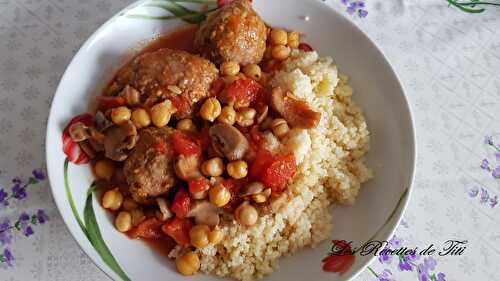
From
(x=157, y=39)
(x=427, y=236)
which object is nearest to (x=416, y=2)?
(x=427, y=236)

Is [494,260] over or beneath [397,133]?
beneath

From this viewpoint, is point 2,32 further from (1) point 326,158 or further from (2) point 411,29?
(2) point 411,29

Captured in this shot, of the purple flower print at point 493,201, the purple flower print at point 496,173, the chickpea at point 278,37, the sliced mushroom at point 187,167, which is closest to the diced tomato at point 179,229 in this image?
the sliced mushroom at point 187,167

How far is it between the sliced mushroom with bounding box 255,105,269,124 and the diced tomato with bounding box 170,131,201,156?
0.48 metres

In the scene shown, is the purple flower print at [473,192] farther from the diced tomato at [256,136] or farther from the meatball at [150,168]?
the meatball at [150,168]

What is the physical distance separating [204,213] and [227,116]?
706mm

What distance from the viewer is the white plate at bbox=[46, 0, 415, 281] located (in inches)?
122

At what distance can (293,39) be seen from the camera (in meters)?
3.73

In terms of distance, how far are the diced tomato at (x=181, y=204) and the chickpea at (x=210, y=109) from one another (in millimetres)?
565

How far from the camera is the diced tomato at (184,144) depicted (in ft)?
10.3

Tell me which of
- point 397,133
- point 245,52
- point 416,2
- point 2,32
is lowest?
point 2,32

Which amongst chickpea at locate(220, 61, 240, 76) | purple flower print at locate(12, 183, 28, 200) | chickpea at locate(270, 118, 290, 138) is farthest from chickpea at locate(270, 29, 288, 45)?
purple flower print at locate(12, 183, 28, 200)

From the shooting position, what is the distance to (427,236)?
3.66m

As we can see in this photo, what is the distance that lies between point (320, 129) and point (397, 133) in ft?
1.87
